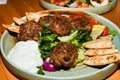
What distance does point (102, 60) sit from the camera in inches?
41.7

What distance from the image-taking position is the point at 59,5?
65.7 inches

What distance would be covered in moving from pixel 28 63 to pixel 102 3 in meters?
0.82

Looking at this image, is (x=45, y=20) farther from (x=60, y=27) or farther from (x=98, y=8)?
(x=98, y=8)

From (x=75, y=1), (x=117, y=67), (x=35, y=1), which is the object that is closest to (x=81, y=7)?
(x=75, y=1)

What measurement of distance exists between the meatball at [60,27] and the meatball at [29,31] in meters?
0.07

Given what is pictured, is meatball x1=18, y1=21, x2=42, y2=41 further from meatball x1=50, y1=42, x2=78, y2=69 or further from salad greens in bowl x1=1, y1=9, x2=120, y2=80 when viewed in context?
meatball x1=50, y1=42, x2=78, y2=69

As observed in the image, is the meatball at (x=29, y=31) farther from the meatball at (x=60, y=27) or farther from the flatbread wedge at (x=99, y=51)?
the flatbread wedge at (x=99, y=51)

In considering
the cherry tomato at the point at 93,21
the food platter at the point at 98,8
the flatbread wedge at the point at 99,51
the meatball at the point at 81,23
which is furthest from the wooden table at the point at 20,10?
the flatbread wedge at the point at 99,51

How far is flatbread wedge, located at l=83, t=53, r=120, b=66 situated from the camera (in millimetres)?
1045

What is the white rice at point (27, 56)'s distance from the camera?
1.07 meters

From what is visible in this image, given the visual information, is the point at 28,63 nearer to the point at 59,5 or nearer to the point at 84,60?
the point at 84,60

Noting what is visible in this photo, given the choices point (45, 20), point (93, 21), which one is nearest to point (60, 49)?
point (45, 20)

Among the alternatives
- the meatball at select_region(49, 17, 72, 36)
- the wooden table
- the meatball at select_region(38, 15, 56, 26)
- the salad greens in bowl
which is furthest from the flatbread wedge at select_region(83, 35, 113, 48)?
the wooden table

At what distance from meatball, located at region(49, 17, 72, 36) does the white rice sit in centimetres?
11
